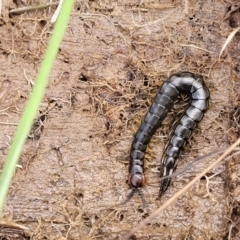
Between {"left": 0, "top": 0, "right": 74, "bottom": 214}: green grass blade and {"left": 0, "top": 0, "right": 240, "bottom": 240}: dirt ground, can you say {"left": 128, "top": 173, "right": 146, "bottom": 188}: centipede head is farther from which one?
{"left": 0, "top": 0, "right": 74, "bottom": 214}: green grass blade

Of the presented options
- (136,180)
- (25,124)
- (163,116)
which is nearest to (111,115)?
(163,116)

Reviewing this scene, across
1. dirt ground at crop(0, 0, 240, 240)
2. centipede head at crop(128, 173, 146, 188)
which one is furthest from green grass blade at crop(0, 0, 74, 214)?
centipede head at crop(128, 173, 146, 188)

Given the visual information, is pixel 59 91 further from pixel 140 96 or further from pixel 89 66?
pixel 140 96

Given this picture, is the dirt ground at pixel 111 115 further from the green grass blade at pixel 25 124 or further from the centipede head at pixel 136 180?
the green grass blade at pixel 25 124

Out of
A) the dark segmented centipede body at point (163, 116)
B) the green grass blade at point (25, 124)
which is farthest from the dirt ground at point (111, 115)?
the green grass blade at point (25, 124)

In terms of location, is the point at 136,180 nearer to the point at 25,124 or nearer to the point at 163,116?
the point at 163,116

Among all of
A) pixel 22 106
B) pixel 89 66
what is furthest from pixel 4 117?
pixel 89 66
